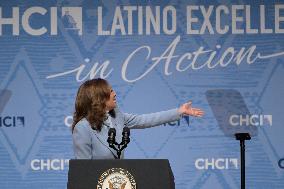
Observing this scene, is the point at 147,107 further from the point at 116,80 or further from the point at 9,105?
the point at 9,105

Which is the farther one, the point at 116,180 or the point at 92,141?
the point at 92,141

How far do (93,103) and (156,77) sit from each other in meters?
1.37

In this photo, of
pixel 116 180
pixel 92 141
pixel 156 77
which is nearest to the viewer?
pixel 116 180

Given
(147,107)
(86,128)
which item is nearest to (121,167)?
(86,128)

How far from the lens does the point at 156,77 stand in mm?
4305

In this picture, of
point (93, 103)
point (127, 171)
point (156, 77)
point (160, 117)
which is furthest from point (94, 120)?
point (156, 77)

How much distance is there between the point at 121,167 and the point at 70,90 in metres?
2.24

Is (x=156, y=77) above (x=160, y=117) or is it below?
above

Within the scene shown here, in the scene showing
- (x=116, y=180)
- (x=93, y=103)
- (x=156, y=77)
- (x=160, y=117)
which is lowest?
(x=116, y=180)

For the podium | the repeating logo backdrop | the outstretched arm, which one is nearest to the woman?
the outstretched arm

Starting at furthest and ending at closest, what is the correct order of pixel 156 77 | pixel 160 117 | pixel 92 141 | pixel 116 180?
pixel 156 77
pixel 160 117
pixel 92 141
pixel 116 180

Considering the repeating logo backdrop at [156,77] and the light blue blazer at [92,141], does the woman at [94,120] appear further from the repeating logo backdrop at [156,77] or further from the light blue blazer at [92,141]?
the repeating logo backdrop at [156,77]

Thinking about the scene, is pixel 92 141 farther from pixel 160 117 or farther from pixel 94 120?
pixel 160 117

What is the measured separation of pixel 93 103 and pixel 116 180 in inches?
36.4
